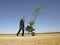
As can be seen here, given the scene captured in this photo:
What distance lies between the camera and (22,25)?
13070mm

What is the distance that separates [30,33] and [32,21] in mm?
2379

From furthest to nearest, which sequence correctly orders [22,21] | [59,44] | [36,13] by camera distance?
1. [36,13]
2. [22,21]
3. [59,44]

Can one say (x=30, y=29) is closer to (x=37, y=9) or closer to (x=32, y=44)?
(x=37, y=9)

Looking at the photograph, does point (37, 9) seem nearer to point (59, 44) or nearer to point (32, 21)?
point (32, 21)

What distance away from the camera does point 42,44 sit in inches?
288

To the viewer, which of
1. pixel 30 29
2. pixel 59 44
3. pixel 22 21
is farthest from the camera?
pixel 30 29

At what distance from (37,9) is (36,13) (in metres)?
0.34

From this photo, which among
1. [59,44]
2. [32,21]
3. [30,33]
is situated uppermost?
[32,21]

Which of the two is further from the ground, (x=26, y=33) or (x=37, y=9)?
(x=37, y=9)

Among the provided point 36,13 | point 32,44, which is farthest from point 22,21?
point 32,44

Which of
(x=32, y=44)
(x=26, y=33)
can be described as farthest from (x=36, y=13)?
(x=32, y=44)

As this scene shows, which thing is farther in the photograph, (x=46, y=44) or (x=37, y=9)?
(x=37, y=9)

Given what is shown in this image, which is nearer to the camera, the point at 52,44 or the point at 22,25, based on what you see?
the point at 52,44

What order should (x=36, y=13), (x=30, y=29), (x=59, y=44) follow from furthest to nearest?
(x=36, y=13), (x=30, y=29), (x=59, y=44)
